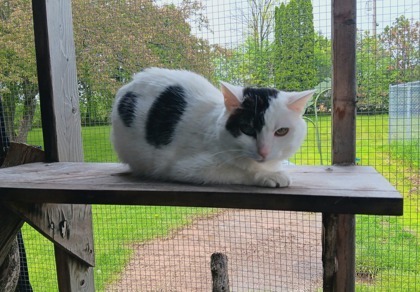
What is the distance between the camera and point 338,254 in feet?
3.64

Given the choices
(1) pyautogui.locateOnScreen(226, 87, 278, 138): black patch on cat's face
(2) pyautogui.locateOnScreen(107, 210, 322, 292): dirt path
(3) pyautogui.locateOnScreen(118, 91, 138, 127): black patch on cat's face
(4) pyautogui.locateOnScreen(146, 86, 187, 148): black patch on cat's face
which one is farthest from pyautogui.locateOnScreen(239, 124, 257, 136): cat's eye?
(2) pyautogui.locateOnScreen(107, 210, 322, 292): dirt path

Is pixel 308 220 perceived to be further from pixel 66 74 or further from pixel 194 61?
pixel 66 74

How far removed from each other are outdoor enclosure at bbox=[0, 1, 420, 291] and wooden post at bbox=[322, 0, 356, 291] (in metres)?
0.20

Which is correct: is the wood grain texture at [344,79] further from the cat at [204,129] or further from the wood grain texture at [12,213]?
the wood grain texture at [12,213]

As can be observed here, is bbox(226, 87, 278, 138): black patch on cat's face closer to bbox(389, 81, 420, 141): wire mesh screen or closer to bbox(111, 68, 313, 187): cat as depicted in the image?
bbox(111, 68, 313, 187): cat

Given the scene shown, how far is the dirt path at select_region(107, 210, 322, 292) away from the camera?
1698 millimetres

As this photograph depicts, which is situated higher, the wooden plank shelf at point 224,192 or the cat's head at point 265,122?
the cat's head at point 265,122

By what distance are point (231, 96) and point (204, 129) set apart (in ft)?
0.51

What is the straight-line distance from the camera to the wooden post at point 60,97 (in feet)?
4.09

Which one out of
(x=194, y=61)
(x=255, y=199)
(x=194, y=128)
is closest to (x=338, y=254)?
(x=255, y=199)

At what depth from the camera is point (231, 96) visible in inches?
36.1

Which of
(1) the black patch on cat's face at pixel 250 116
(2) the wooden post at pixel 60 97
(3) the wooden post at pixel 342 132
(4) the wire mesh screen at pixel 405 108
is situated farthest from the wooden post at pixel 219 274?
(4) the wire mesh screen at pixel 405 108

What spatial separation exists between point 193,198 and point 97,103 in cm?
105

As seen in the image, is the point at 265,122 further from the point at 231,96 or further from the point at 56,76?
the point at 56,76
